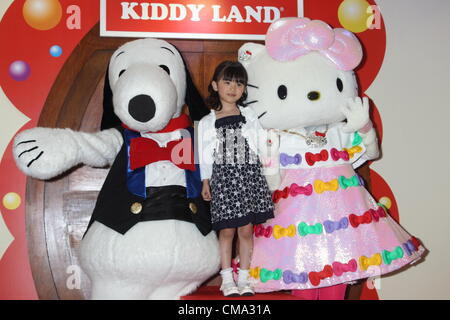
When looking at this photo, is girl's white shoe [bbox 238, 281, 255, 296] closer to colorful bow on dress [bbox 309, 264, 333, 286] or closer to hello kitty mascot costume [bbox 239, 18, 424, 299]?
hello kitty mascot costume [bbox 239, 18, 424, 299]

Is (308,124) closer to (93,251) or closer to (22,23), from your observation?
(93,251)

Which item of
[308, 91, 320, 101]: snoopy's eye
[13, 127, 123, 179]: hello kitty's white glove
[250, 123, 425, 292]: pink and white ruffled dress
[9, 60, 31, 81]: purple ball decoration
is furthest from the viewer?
[9, 60, 31, 81]: purple ball decoration

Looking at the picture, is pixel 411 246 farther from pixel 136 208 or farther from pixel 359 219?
pixel 136 208

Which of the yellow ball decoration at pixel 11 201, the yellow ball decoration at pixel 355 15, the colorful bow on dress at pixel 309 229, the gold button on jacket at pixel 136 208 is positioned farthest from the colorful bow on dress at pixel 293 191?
the yellow ball decoration at pixel 11 201

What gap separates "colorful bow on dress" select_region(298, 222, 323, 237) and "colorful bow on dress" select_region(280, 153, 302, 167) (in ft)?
0.68

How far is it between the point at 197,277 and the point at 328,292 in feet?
1.37

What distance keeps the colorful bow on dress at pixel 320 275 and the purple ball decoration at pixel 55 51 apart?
1.17 m

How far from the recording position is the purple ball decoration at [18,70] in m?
1.80

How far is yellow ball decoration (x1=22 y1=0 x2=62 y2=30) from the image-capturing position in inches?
72.1

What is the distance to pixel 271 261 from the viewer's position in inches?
59.5

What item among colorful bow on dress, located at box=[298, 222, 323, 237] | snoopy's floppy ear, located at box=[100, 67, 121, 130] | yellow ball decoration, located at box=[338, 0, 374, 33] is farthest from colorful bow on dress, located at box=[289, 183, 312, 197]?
yellow ball decoration, located at box=[338, 0, 374, 33]

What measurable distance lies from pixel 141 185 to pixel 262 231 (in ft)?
1.32

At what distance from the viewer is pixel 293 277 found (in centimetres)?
146
